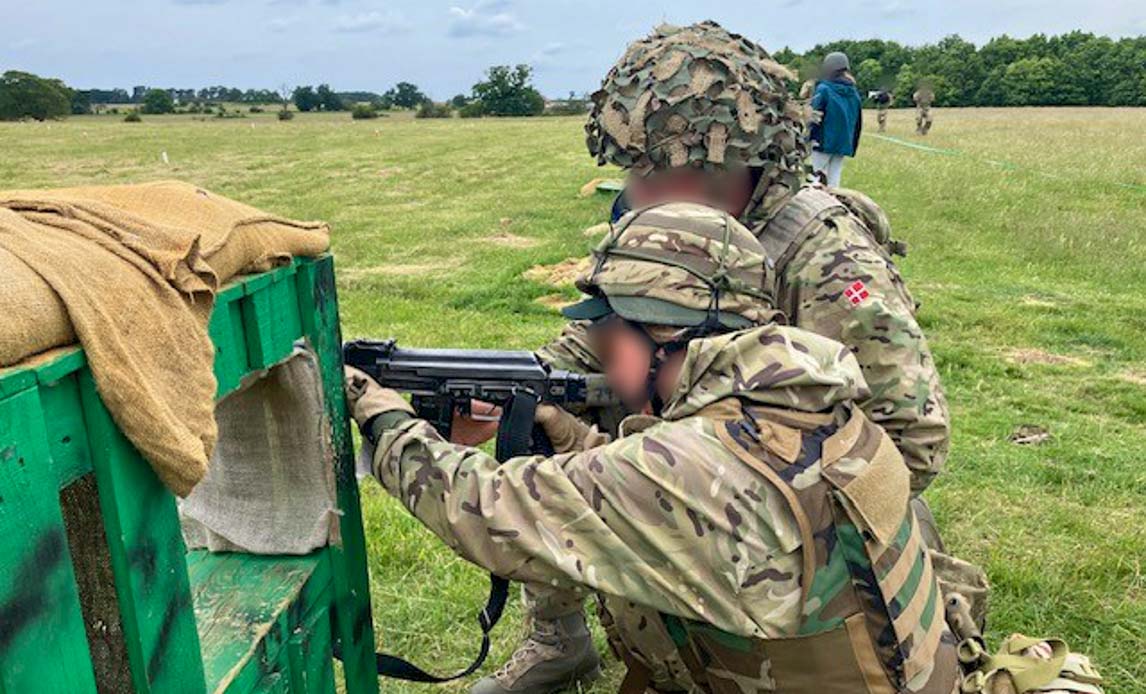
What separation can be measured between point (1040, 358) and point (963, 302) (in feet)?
5.50

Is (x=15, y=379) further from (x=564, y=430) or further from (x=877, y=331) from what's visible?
(x=877, y=331)

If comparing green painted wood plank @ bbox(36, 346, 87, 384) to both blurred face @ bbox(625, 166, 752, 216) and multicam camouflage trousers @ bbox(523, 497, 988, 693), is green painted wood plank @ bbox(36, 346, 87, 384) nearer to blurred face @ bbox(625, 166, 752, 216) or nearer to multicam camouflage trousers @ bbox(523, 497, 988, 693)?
multicam camouflage trousers @ bbox(523, 497, 988, 693)

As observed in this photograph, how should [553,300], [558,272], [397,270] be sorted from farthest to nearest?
[397,270] → [558,272] → [553,300]

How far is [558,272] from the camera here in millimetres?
10195

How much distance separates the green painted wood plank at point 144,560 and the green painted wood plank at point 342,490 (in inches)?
27.1

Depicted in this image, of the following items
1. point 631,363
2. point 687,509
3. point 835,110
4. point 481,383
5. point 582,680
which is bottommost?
point 582,680

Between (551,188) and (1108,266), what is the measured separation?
34.0 feet

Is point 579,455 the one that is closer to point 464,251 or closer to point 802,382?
point 802,382

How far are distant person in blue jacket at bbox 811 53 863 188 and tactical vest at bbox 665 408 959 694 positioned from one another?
9482 millimetres

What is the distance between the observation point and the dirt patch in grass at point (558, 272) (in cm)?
977

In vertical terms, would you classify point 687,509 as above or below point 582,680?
above

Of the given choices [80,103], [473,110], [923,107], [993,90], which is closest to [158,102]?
[80,103]

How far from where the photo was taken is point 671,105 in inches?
120

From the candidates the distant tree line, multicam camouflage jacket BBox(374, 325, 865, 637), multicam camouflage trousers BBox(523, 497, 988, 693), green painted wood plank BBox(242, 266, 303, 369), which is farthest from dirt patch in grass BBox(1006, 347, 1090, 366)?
the distant tree line
